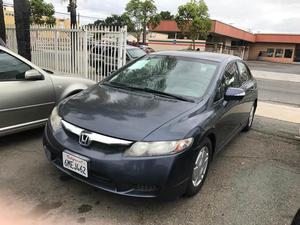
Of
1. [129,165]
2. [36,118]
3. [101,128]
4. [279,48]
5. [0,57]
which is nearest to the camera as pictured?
[129,165]

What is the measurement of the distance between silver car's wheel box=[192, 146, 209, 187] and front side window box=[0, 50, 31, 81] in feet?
9.12

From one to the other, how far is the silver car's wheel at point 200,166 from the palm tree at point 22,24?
636 centimetres

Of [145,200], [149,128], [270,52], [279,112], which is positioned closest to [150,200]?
[145,200]

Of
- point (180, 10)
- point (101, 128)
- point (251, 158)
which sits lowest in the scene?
point (251, 158)

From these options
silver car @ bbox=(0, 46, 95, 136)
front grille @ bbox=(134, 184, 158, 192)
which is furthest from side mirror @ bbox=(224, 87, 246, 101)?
silver car @ bbox=(0, 46, 95, 136)

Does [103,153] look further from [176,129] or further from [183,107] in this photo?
[183,107]

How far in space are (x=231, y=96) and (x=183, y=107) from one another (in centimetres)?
87

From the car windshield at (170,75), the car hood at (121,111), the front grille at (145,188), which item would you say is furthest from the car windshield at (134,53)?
the front grille at (145,188)

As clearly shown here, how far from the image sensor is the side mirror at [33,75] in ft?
14.2

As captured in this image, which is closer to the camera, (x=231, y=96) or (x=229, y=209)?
(x=229, y=209)

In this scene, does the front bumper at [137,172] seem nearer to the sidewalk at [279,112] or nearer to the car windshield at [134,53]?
the sidewalk at [279,112]

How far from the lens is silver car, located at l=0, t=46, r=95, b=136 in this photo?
4.17 meters

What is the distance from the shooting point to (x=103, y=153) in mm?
2805

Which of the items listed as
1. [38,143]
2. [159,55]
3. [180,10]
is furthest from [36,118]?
[180,10]
